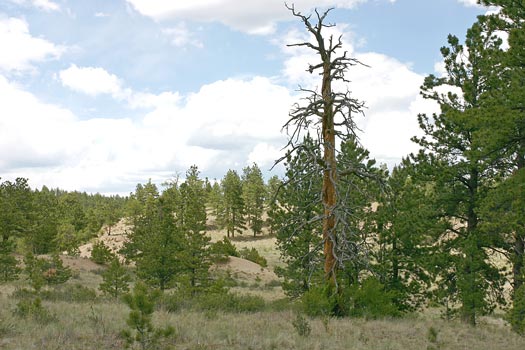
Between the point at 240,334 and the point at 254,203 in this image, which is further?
the point at 254,203

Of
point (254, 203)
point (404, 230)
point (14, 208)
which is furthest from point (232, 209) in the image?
point (404, 230)

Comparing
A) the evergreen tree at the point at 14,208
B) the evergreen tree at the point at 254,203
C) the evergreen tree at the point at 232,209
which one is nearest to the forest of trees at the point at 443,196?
the evergreen tree at the point at 14,208

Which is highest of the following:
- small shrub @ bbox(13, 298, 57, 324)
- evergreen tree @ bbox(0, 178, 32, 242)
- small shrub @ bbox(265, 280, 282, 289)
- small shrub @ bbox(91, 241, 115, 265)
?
evergreen tree @ bbox(0, 178, 32, 242)

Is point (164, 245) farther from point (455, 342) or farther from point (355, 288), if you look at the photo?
point (455, 342)

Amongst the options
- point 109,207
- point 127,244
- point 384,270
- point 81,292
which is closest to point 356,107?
point 384,270

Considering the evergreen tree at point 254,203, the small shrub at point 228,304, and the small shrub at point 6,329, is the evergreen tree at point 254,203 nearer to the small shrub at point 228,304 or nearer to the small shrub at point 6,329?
the small shrub at point 228,304

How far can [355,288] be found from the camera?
48.0 ft

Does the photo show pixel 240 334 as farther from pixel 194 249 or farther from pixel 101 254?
pixel 101 254

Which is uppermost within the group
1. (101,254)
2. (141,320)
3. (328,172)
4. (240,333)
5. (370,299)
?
(328,172)

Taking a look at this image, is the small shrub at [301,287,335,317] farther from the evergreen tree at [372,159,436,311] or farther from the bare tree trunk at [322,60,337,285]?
the evergreen tree at [372,159,436,311]

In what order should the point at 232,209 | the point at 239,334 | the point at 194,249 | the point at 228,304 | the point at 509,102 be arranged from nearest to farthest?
1. the point at 239,334
2. the point at 509,102
3. the point at 228,304
4. the point at 194,249
5. the point at 232,209

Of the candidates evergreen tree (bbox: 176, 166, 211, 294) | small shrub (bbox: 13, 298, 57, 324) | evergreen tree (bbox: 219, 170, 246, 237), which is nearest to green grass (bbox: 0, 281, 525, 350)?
small shrub (bbox: 13, 298, 57, 324)

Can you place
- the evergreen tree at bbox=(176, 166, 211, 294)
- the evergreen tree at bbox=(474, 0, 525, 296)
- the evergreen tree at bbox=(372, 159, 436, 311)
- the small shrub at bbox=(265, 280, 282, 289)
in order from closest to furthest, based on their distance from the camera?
the evergreen tree at bbox=(474, 0, 525, 296) < the evergreen tree at bbox=(372, 159, 436, 311) < the evergreen tree at bbox=(176, 166, 211, 294) < the small shrub at bbox=(265, 280, 282, 289)

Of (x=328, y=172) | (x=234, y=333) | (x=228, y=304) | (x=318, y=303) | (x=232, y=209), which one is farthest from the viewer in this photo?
(x=232, y=209)
